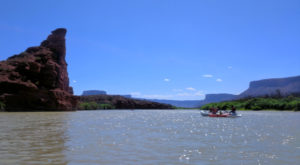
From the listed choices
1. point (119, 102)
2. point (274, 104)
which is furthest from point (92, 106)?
point (274, 104)

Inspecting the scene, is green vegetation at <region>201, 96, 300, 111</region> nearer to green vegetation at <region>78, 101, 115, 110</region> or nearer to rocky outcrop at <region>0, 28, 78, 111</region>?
green vegetation at <region>78, 101, 115, 110</region>

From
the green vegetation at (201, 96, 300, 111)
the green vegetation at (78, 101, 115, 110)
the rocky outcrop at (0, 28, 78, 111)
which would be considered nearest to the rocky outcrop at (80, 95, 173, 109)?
the green vegetation at (78, 101, 115, 110)

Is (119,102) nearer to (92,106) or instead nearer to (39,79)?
(92,106)

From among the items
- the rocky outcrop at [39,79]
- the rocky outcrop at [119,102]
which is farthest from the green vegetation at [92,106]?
the rocky outcrop at [39,79]

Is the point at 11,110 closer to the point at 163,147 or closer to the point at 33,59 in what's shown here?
the point at 33,59

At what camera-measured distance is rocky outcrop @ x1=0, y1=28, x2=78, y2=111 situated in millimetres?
53281

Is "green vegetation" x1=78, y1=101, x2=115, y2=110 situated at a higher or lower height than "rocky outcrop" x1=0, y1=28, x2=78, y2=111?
lower

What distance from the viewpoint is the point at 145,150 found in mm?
10141

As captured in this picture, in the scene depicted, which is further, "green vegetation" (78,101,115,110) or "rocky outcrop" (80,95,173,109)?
"rocky outcrop" (80,95,173,109)

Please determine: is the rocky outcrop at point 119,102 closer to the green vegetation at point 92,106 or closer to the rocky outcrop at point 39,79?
the green vegetation at point 92,106

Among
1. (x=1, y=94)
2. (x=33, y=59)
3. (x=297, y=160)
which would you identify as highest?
Answer: (x=33, y=59)

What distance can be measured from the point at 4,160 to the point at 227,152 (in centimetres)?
742

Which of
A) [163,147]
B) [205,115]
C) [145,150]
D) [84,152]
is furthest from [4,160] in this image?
[205,115]

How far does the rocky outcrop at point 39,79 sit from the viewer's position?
53.3 meters
